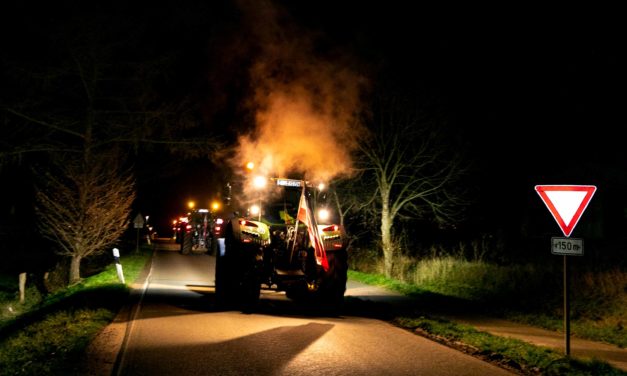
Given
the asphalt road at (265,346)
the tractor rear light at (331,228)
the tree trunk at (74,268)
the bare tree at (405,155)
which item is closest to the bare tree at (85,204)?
the tree trunk at (74,268)

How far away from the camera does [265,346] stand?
28.3ft

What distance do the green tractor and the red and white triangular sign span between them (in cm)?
470

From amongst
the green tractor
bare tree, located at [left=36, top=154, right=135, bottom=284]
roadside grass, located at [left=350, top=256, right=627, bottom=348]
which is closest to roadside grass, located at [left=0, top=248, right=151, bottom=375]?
the green tractor

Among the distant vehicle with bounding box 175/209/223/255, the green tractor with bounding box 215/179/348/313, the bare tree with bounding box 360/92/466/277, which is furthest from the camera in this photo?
the distant vehicle with bounding box 175/209/223/255

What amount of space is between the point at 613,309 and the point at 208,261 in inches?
721

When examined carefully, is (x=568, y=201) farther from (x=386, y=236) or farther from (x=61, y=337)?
(x=386, y=236)

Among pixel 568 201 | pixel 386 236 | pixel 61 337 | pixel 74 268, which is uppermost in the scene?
pixel 568 201

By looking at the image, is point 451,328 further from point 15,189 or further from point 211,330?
point 15,189

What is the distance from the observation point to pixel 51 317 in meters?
10.9

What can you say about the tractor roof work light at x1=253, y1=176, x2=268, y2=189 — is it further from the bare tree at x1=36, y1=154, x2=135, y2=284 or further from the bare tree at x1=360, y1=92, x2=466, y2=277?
the bare tree at x1=36, y1=154, x2=135, y2=284

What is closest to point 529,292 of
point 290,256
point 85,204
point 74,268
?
point 290,256

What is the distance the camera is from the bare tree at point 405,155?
65.2 feet

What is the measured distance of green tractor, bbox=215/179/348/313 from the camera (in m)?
12.0

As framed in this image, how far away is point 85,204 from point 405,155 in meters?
11.5
